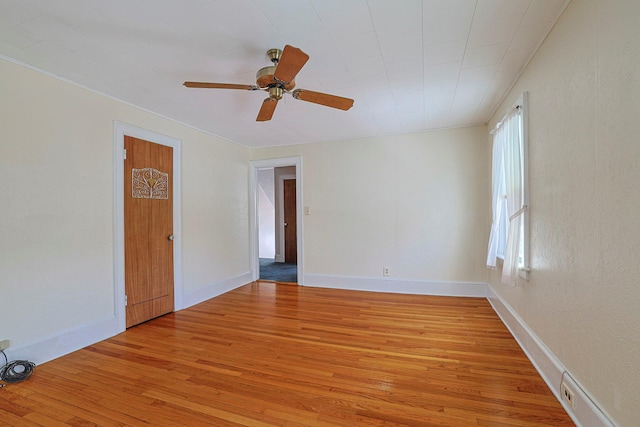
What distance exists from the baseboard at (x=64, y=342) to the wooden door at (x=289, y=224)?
443 cm

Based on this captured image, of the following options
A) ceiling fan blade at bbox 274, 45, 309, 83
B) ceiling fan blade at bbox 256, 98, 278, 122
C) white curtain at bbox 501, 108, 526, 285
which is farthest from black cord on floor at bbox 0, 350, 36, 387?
white curtain at bbox 501, 108, 526, 285

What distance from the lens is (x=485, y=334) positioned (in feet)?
8.89

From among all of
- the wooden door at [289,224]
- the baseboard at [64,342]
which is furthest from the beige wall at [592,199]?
the wooden door at [289,224]

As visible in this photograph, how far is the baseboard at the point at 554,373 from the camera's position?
1.42m

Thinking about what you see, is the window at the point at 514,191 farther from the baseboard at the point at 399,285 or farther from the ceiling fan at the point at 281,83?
the ceiling fan at the point at 281,83

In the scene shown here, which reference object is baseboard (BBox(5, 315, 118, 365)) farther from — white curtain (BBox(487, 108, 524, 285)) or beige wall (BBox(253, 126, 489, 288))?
white curtain (BBox(487, 108, 524, 285))

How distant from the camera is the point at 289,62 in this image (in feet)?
5.49

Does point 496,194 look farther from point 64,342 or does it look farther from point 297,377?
point 64,342

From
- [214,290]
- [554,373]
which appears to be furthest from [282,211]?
[554,373]

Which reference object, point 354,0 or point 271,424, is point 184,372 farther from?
point 354,0

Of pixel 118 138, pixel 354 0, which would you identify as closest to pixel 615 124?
pixel 354 0

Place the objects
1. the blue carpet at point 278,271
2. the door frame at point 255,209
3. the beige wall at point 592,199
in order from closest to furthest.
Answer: the beige wall at point 592,199 → the door frame at point 255,209 → the blue carpet at point 278,271

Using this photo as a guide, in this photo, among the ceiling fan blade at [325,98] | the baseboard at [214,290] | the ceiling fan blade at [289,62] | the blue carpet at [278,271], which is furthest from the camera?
the blue carpet at [278,271]

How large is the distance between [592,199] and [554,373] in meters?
1.17
